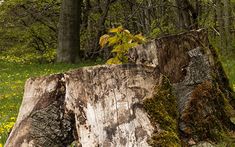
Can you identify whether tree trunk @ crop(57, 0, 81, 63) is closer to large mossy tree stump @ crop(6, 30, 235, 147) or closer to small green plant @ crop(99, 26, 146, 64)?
small green plant @ crop(99, 26, 146, 64)

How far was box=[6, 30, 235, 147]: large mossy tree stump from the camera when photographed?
458 cm

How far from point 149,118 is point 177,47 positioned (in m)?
Answer: 0.98

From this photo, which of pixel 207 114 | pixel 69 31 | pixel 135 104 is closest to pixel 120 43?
pixel 135 104

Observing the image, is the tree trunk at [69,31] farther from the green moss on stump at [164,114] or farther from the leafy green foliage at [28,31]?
the green moss on stump at [164,114]

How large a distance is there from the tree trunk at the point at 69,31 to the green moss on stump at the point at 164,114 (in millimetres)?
19728

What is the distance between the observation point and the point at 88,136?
458cm

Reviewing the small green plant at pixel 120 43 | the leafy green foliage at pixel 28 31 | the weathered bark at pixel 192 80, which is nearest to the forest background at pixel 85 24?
the leafy green foliage at pixel 28 31

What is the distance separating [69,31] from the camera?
24703 mm

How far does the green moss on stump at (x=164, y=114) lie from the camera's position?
452 centimetres

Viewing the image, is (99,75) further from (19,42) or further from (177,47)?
(19,42)

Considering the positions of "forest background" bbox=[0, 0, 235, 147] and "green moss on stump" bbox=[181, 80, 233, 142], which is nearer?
"green moss on stump" bbox=[181, 80, 233, 142]

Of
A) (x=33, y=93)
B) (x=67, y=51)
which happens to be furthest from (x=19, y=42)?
(x=33, y=93)

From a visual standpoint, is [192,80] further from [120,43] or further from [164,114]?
[120,43]

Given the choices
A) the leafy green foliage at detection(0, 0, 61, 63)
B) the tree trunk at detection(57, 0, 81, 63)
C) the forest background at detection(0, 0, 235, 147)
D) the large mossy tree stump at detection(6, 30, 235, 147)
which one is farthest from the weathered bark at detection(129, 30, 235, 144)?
the leafy green foliage at detection(0, 0, 61, 63)
